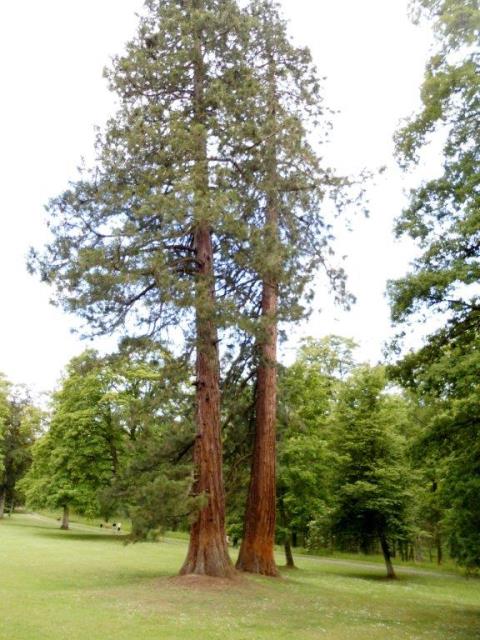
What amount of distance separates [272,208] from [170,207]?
4.38 m

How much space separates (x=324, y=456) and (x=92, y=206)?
50.1 feet

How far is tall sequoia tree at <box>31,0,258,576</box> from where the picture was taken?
13.5 m

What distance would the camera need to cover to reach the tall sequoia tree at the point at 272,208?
14.9 metres

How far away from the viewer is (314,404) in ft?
89.3

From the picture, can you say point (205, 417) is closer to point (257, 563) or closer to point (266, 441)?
point (266, 441)

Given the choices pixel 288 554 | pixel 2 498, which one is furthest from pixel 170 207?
pixel 2 498

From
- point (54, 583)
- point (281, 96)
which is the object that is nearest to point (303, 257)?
point (281, 96)

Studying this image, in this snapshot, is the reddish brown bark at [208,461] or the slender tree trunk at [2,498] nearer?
the reddish brown bark at [208,461]

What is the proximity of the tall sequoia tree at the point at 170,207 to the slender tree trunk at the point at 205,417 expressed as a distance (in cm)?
3

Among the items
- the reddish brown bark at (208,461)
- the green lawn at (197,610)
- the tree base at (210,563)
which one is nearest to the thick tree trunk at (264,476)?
the green lawn at (197,610)

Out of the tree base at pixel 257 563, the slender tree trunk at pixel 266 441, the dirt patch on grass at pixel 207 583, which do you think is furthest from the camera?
the tree base at pixel 257 563

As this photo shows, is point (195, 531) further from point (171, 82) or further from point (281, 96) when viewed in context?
point (281, 96)

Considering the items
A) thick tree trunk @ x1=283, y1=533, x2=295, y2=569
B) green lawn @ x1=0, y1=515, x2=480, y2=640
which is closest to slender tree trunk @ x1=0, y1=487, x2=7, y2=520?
thick tree trunk @ x1=283, y1=533, x2=295, y2=569

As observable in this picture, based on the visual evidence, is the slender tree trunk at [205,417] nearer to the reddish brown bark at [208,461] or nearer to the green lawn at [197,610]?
the reddish brown bark at [208,461]
